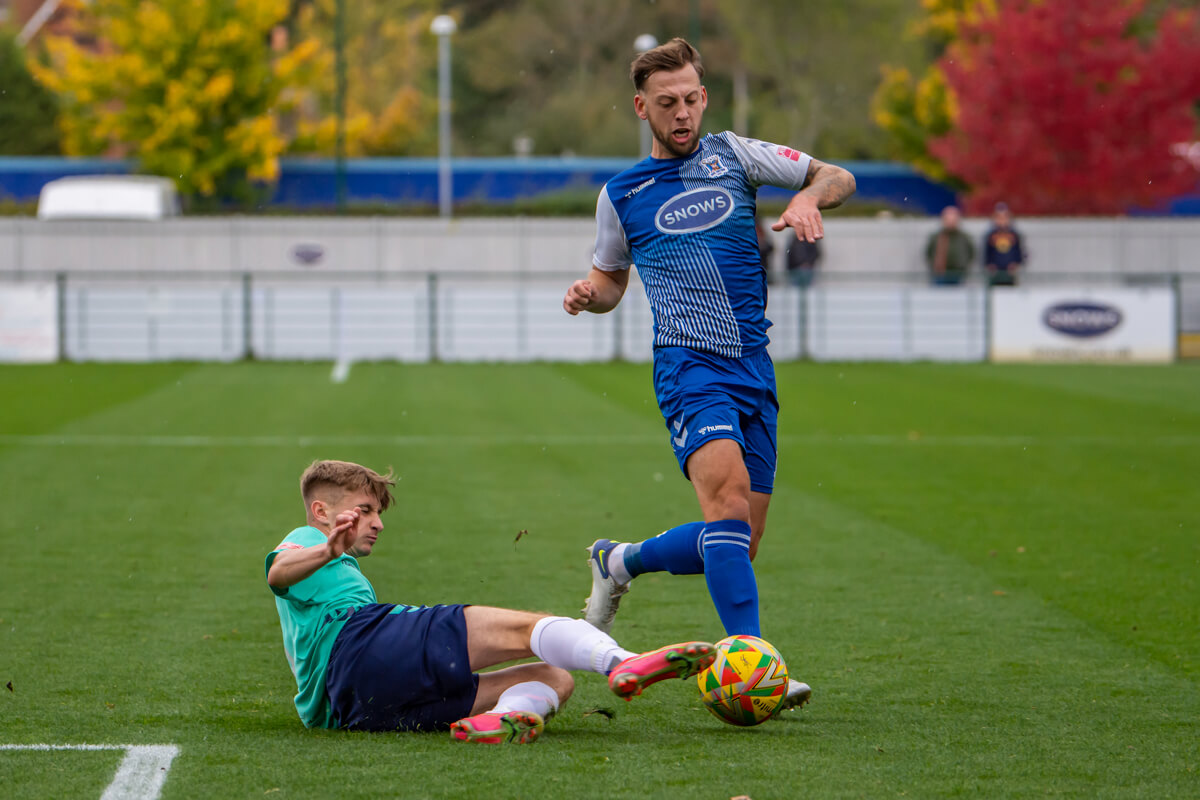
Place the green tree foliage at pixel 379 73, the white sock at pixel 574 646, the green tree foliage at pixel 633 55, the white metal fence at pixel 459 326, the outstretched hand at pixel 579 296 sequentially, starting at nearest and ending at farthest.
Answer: the white sock at pixel 574 646 < the outstretched hand at pixel 579 296 < the white metal fence at pixel 459 326 < the green tree foliage at pixel 633 55 < the green tree foliage at pixel 379 73

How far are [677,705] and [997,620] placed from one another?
2094 millimetres

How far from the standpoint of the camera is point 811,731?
478 cm

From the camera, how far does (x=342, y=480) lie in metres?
4.80

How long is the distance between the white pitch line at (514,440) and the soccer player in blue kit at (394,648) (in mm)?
9134

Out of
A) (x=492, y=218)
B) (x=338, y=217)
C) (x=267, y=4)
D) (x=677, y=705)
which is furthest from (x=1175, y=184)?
(x=677, y=705)

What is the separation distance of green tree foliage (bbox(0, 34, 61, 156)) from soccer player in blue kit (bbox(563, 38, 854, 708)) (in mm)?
44678

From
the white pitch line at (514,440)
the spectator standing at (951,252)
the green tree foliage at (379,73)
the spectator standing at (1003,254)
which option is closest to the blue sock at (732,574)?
the white pitch line at (514,440)

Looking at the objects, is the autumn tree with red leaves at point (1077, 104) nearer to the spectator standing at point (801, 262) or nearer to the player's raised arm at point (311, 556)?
the spectator standing at point (801, 262)

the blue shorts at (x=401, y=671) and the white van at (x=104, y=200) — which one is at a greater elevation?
the white van at (x=104, y=200)

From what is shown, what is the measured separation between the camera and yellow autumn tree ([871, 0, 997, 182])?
39.2 m

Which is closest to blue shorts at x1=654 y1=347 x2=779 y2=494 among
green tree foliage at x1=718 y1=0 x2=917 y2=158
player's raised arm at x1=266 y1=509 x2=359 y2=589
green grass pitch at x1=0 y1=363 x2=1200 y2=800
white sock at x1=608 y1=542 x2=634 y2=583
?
white sock at x1=608 y1=542 x2=634 y2=583

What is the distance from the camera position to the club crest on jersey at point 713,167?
5340mm

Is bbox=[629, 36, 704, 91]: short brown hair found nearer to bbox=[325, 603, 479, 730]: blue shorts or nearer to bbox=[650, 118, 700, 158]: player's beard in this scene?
bbox=[650, 118, 700, 158]: player's beard

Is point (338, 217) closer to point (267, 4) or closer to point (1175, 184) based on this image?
point (267, 4)
